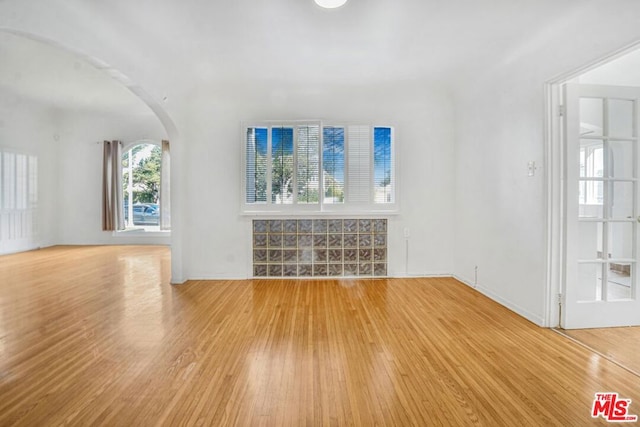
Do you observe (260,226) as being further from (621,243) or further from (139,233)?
(139,233)

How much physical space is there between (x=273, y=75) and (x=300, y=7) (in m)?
1.38

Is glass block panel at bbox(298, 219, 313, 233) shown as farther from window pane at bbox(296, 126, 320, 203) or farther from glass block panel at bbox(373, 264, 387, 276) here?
glass block panel at bbox(373, 264, 387, 276)

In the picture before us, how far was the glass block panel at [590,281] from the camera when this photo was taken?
2.67 m

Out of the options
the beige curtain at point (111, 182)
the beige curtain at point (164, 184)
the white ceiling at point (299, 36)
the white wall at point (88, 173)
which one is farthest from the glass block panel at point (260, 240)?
the beige curtain at point (111, 182)

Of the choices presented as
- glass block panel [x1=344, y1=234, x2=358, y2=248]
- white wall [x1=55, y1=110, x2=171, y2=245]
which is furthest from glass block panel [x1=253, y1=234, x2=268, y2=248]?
white wall [x1=55, y1=110, x2=171, y2=245]

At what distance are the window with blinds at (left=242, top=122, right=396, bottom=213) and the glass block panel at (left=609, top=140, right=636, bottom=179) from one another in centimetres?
229

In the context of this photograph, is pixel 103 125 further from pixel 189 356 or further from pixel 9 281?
pixel 189 356

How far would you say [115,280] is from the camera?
4312 mm

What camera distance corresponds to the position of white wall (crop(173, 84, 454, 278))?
4.30 meters

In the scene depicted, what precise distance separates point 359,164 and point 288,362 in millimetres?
2957

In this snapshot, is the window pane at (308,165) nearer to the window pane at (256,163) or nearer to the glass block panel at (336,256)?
the window pane at (256,163)

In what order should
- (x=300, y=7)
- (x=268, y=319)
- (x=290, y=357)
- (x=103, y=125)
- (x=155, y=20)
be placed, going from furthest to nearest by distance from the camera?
(x=103, y=125)
(x=268, y=319)
(x=155, y=20)
(x=300, y=7)
(x=290, y=357)

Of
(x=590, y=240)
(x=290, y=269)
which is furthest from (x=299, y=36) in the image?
(x=590, y=240)

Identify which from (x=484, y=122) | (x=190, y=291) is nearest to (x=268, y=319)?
(x=190, y=291)
